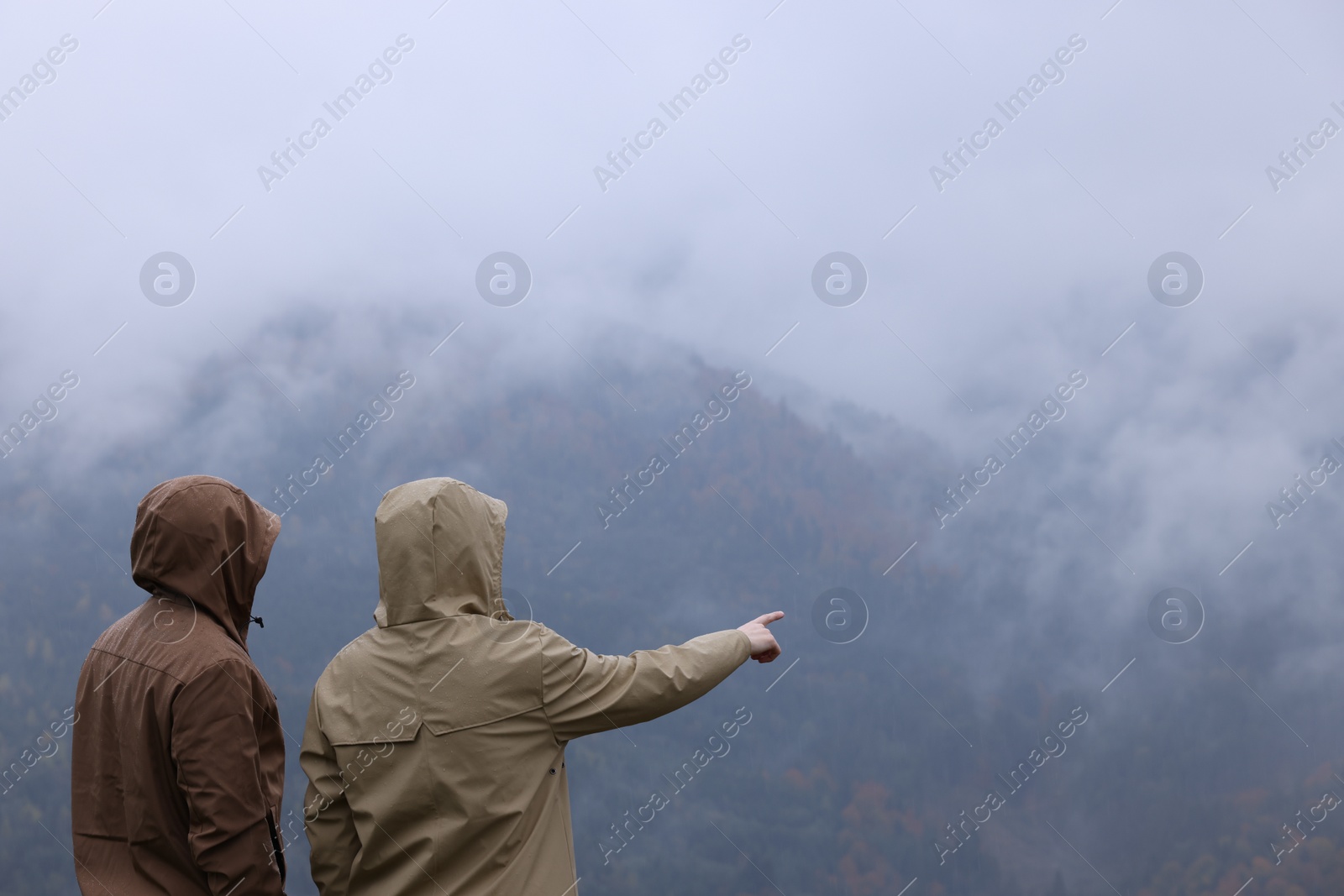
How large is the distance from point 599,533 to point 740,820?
1.42 metres

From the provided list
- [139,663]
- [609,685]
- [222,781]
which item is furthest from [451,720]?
[139,663]

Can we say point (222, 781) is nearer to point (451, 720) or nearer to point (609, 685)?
point (451, 720)

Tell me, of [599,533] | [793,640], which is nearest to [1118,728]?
[793,640]

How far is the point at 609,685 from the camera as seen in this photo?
179 centimetres

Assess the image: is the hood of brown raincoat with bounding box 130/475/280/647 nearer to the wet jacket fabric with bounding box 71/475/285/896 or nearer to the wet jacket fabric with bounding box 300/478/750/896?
the wet jacket fabric with bounding box 71/475/285/896

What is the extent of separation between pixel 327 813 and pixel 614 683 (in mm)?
581

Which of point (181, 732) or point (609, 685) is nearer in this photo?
point (181, 732)

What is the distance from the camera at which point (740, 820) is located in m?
4.35

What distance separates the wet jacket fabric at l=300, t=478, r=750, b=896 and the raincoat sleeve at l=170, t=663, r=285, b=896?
120 mm

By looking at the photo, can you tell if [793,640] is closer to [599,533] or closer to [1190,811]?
[599,533]

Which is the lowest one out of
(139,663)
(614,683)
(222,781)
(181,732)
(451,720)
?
(614,683)

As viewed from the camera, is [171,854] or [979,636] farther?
[979,636]

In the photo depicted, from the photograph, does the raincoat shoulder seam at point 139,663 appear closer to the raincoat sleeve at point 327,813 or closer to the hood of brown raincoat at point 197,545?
the hood of brown raincoat at point 197,545

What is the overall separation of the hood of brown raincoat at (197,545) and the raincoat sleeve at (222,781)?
0.18m
